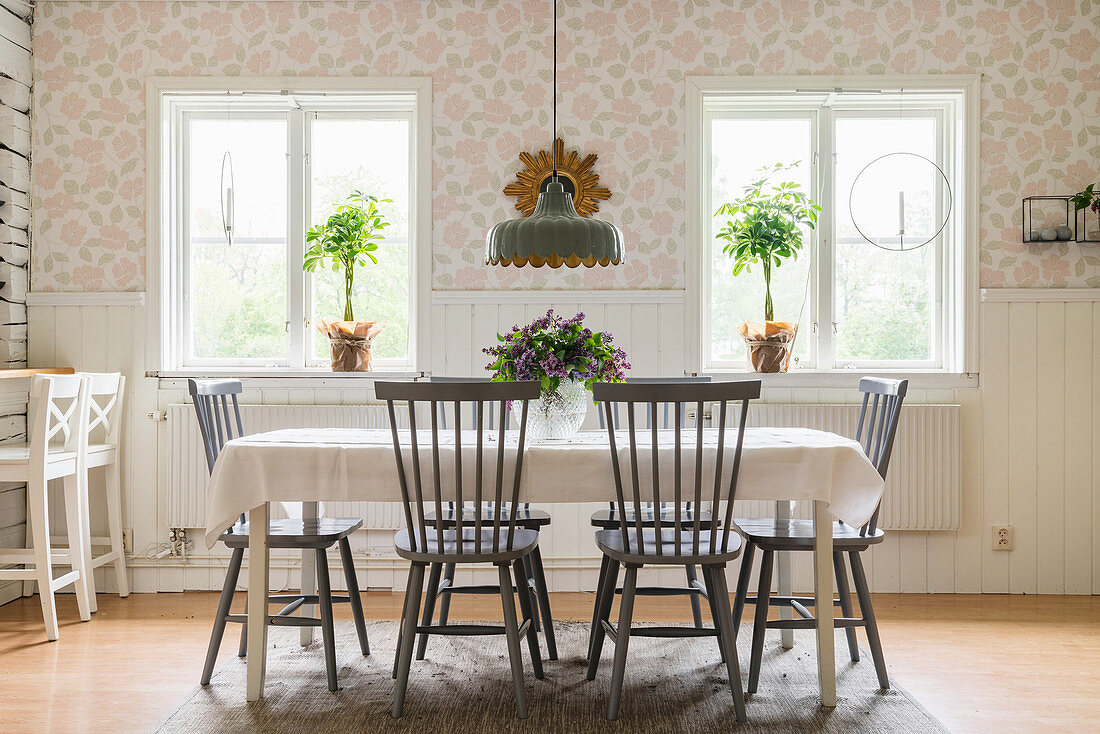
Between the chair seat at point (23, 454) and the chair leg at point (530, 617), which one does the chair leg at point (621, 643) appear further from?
the chair seat at point (23, 454)

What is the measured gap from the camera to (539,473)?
2275 millimetres

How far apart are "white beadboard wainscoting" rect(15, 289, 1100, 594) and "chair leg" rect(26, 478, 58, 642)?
2.04 ft

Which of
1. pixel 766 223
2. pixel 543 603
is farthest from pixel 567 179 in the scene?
pixel 543 603

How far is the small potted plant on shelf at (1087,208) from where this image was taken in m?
3.41

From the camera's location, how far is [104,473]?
3562mm

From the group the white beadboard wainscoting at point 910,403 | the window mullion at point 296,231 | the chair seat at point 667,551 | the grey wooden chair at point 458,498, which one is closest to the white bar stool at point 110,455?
the white beadboard wainscoting at point 910,403

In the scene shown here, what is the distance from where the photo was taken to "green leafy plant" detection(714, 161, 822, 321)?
3.57m

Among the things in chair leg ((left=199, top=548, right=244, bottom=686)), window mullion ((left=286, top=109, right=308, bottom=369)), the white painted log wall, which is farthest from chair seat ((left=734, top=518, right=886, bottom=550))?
the white painted log wall

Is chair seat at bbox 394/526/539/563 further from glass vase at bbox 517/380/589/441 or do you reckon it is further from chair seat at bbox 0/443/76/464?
chair seat at bbox 0/443/76/464

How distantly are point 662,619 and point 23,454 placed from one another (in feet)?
7.95

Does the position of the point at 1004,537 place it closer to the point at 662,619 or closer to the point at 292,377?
the point at 662,619

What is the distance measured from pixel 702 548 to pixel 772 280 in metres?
1.83

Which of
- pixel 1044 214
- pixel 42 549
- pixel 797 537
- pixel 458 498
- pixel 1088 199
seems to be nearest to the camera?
pixel 458 498

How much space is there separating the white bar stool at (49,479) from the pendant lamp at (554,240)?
1759 millimetres
